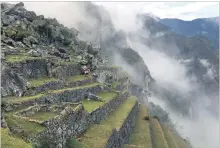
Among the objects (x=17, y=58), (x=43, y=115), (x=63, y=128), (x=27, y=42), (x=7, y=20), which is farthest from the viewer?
(x=7, y=20)

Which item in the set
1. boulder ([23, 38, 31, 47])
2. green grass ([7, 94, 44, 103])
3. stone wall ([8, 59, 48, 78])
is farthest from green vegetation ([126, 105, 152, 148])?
boulder ([23, 38, 31, 47])

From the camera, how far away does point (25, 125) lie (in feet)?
64.2

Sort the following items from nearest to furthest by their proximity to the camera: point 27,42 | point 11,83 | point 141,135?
1. point 11,83
2. point 141,135
3. point 27,42

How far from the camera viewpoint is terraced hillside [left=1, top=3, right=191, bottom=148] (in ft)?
66.8

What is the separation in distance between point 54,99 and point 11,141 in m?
12.6

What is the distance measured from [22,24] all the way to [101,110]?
19225 mm

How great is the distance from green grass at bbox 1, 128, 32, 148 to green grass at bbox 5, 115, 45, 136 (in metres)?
0.92

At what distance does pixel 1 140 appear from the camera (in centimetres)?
1684

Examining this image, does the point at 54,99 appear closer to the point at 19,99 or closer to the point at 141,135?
the point at 19,99

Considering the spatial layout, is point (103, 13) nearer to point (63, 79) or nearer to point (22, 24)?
point (22, 24)

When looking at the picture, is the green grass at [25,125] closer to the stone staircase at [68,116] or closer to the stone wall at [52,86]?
the stone staircase at [68,116]

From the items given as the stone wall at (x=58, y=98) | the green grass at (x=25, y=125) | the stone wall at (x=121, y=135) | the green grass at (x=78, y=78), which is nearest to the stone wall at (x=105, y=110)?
the stone wall at (x=121, y=135)

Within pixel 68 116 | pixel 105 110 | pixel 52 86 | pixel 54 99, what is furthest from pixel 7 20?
pixel 68 116

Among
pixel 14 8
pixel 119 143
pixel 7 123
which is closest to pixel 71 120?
pixel 7 123
